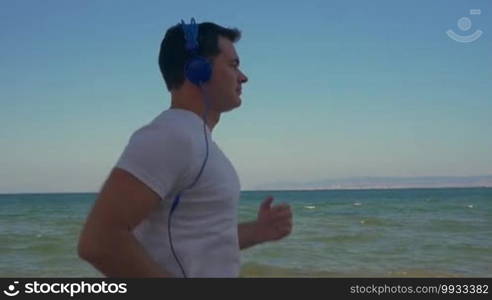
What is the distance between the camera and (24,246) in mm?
14828

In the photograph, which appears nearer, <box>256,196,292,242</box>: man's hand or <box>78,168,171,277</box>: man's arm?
<box>78,168,171,277</box>: man's arm

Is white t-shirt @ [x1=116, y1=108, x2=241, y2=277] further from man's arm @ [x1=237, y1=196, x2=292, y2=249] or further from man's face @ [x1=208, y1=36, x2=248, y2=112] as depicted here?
man's arm @ [x1=237, y1=196, x2=292, y2=249]

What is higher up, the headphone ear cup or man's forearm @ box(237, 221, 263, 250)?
the headphone ear cup

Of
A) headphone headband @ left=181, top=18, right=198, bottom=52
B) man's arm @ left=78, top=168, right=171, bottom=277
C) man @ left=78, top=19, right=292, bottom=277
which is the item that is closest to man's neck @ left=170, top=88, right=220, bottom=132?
man @ left=78, top=19, right=292, bottom=277

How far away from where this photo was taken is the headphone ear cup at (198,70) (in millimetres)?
1685

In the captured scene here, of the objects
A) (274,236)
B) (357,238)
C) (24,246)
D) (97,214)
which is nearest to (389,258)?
(357,238)

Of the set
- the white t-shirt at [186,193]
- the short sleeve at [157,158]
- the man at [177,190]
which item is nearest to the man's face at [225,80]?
the man at [177,190]

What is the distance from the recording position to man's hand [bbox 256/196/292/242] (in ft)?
6.78

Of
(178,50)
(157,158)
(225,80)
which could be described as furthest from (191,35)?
(157,158)

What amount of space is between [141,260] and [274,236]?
0.72 meters

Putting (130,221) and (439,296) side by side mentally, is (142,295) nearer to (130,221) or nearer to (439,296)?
(130,221)

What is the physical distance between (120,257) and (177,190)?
0.24m

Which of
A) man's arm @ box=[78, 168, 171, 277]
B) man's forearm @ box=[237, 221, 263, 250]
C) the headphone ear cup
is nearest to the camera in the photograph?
man's arm @ box=[78, 168, 171, 277]

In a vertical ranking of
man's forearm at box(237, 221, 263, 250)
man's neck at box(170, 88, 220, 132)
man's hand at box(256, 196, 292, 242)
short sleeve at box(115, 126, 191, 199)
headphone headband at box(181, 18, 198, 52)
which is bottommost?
man's forearm at box(237, 221, 263, 250)
